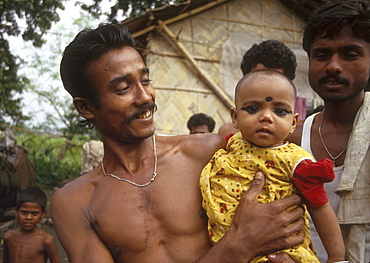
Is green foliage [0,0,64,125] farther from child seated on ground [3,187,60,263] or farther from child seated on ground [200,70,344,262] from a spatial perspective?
child seated on ground [200,70,344,262]

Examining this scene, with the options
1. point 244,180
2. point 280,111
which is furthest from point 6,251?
point 280,111

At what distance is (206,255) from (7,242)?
154 inches

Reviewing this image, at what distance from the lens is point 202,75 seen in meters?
7.36

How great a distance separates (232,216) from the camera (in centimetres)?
192

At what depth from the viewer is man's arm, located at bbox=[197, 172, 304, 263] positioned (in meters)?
1.83

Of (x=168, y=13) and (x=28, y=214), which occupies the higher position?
(x=168, y=13)

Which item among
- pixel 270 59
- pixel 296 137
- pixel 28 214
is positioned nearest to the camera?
pixel 296 137

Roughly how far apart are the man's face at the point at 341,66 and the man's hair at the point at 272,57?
2.59 feet

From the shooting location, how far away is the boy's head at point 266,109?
192cm

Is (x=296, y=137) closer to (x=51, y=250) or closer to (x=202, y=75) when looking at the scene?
(x=51, y=250)

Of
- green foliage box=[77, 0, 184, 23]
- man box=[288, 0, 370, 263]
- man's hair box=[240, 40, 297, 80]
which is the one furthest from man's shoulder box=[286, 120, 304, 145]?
green foliage box=[77, 0, 184, 23]

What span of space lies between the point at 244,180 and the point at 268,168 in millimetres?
133

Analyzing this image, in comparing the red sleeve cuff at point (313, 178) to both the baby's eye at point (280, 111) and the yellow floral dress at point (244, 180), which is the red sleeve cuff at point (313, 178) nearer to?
the yellow floral dress at point (244, 180)

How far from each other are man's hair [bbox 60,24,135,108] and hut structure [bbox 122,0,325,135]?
4439 millimetres
